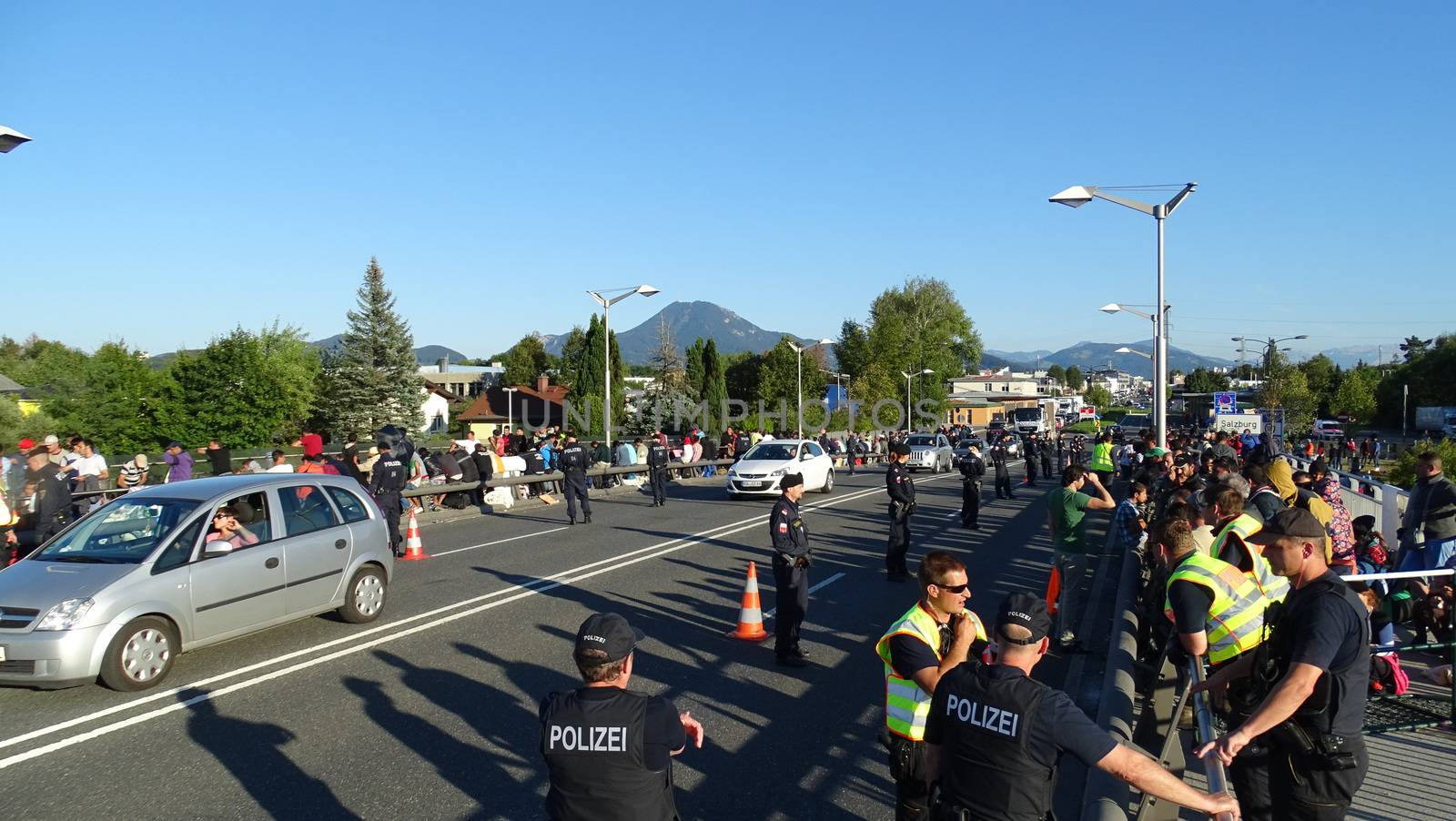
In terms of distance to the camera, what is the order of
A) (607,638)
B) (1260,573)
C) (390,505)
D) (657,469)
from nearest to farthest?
(607,638)
(1260,573)
(390,505)
(657,469)

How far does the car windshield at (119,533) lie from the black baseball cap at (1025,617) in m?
7.26

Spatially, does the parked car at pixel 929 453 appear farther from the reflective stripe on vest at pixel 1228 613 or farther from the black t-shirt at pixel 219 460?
the reflective stripe on vest at pixel 1228 613

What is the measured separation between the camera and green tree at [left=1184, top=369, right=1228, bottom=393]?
379 feet

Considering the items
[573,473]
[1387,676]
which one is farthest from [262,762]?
[573,473]

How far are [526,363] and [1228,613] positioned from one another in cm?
12245

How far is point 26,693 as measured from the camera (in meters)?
7.83

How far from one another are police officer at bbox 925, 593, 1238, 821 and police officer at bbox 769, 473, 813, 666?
17.3ft

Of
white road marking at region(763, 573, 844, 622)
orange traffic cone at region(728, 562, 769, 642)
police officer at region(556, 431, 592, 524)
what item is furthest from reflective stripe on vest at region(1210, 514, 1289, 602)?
police officer at region(556, 431, 592, 524)

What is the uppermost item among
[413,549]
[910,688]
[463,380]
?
[463,380]

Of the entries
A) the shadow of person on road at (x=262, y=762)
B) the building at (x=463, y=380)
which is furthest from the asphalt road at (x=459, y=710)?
the building at (x=463, y=380)

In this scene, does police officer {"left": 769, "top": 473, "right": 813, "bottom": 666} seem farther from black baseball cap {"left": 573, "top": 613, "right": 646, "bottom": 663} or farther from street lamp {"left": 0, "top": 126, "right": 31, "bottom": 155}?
street lamp {"left": 0, "top": 126, "right": 31, "bottom": 155}

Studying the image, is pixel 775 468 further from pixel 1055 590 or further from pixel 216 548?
pixel 216 548

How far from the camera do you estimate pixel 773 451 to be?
26250 millimetres

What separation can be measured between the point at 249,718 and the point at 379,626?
9.76 ft
